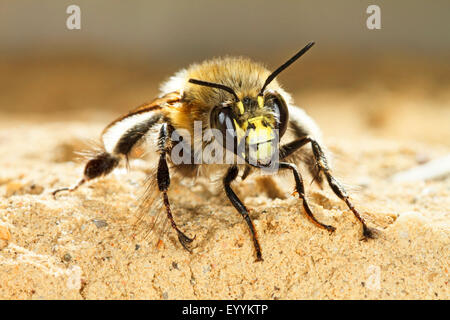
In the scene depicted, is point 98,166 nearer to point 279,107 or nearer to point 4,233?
point 4,233

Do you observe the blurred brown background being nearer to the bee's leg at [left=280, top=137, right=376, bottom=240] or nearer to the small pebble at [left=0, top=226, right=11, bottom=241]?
the bee's leg at [left=280, top=137, right=376, bottom=240]

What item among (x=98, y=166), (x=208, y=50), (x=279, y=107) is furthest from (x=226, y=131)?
(x=208, y=50)

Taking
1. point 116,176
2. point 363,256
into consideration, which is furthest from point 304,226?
point 116,176

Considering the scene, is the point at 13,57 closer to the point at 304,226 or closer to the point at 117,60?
the point at 117,60

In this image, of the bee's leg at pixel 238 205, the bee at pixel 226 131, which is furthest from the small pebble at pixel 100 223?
the bee's leg at pixel 238 205

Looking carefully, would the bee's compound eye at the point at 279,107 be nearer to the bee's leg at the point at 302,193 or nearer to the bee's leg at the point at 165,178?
the bee's leg at the point at 302,193
